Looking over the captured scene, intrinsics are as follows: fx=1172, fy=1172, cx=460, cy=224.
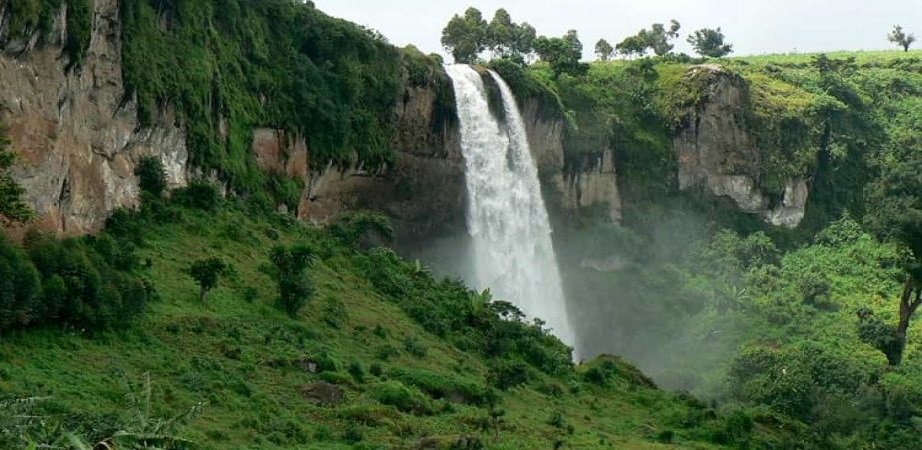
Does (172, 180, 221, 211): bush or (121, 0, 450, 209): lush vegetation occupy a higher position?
(121, 0, 450, 209): lush vegetation

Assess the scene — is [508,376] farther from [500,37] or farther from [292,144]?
[500,37]

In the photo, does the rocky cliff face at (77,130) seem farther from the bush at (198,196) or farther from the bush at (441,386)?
the bush at (441,386)

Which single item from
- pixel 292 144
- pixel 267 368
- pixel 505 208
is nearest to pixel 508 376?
pixel 267 368

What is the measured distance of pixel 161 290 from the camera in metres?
29.1

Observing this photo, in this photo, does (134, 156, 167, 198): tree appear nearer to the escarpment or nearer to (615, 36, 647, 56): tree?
the escarpment

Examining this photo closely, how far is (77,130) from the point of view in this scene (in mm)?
30641

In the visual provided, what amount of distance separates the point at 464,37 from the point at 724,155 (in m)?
18.0

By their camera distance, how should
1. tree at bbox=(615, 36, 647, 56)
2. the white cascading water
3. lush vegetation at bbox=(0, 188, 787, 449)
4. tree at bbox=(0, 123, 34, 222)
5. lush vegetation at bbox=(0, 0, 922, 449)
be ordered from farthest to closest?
1. tree at bbox=(615, 36, 647, 56)
2. the white cascading water
3. lush vegetation at bbox=(0, 0, 922, 449)
4. tree at bbox=(0, 123, 34, 222)
5. lush vegetation at bbox=(0, 188, 787, 449)

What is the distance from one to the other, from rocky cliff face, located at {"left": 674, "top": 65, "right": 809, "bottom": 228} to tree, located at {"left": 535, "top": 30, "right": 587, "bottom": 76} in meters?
6.53

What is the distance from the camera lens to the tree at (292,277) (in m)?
31.6

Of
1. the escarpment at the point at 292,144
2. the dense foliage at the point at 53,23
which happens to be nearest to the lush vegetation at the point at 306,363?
the escarpment at the point at 292,144

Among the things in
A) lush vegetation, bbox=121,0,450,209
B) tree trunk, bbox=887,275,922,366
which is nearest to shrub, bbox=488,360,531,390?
lush vegetation, bbox=121,0,450,209

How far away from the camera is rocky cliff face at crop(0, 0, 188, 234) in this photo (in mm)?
27391

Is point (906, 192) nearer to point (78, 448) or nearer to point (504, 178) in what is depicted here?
point (504, 178)
